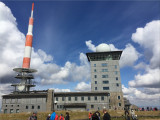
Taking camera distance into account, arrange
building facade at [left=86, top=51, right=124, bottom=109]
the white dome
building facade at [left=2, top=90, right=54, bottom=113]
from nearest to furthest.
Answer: building facade at [left=2, top=90, right=54, bottom=113] → building facade at [left=86, top=51, right=124, bottom=109] → the white dome

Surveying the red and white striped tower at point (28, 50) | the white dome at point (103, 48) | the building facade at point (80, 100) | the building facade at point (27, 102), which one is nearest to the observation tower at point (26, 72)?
the red and white striped tower at point (28, 50)

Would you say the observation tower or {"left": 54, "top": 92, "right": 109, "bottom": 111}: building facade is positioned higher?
the observation tower

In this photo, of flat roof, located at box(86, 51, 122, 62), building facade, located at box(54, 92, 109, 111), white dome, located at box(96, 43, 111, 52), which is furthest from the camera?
white dome, located at box(96, 43, 111, 52)

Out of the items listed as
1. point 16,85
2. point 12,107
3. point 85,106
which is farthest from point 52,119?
point 16,85

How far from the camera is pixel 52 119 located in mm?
10742

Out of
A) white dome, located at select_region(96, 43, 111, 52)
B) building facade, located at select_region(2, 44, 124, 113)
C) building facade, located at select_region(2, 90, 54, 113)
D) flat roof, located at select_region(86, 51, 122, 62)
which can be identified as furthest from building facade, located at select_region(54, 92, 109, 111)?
white dome, located at select_region(96, 43, 111, 52)

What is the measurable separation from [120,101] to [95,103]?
38.5 feet

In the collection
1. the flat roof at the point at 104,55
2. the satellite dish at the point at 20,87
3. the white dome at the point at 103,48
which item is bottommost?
the satellite dish at the point at 20,87

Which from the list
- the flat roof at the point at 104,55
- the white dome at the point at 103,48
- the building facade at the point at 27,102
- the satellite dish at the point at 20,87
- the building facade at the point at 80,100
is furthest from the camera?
the white dome at the point at 103,48

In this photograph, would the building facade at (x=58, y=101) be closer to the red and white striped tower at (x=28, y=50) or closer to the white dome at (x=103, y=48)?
the red and white striped tower at (x=28, y=50)

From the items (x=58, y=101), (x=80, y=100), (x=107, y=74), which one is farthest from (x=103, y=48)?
(x=58, y=101)

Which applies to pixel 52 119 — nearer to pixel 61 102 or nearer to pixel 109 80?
pixel 61 102

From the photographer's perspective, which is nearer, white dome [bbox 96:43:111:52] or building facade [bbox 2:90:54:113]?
building facade [bbox 2:90:54:113]

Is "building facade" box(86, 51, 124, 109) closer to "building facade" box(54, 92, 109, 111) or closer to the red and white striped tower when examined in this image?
"building facade" box(54, 92, 109, 111)
